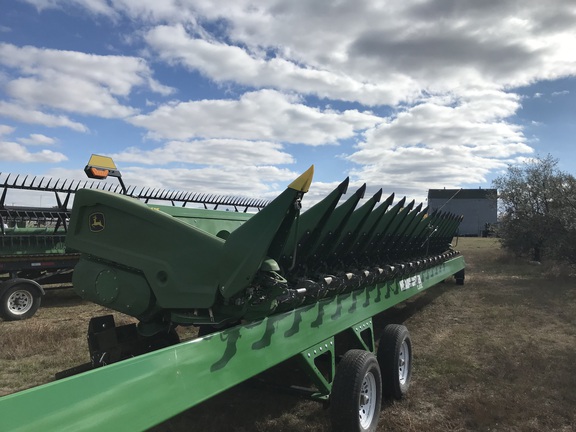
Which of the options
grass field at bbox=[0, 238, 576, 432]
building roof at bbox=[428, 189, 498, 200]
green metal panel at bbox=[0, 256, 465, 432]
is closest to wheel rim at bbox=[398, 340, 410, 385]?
grass field at bbox=[0, 238, 576, 432]

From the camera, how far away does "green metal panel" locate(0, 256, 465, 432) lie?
1551 mm

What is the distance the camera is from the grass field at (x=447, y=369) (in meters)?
3.72

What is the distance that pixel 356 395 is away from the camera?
313 centimetres

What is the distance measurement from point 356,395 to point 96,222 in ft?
7.40

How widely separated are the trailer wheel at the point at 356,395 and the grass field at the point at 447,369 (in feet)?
0.94

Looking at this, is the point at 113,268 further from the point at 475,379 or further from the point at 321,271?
the point at 475,379

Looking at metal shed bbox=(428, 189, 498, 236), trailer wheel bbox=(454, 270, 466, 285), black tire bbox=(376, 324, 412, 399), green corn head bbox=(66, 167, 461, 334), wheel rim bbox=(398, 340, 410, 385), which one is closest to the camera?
green corn head bbox=(66, 167, 461, 334)

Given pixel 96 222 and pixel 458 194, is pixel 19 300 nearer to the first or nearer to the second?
pixel 96 222

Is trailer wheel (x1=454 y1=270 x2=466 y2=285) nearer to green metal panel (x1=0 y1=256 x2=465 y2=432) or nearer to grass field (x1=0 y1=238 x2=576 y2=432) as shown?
grass field (x1=0 y1=238 x2=576 y2=432)

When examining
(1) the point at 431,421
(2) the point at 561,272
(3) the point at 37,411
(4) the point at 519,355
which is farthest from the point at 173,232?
(2) the point at 561,272

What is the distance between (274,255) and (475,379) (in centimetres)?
299

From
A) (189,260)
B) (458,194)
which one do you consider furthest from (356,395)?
(458,194)

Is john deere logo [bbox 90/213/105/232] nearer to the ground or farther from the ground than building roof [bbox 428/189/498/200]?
nearer to the ground

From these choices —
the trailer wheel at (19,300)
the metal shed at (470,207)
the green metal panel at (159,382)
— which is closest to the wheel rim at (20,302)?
the trailer wheel at (19,300)
